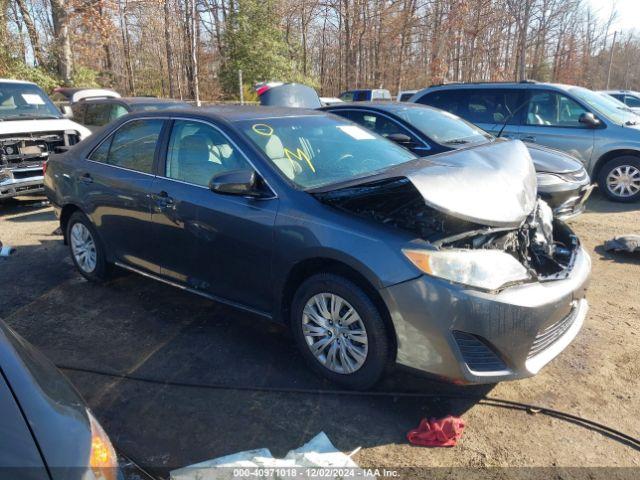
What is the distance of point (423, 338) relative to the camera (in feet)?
8.87

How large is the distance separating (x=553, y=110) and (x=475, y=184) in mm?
6283

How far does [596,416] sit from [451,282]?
48.3 inches

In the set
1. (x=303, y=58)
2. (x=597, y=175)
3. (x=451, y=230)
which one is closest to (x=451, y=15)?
(x=303, y=58)

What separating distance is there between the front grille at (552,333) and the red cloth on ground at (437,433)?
56 cm

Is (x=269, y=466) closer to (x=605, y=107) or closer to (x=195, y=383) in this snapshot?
(x=195, y=383)

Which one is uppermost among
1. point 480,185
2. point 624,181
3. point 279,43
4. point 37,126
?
point 279,43

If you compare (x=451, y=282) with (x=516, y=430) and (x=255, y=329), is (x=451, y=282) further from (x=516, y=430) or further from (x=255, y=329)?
(x=255, y=329)

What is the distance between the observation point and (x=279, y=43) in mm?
24797

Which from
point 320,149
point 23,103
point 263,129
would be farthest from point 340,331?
point 23,103

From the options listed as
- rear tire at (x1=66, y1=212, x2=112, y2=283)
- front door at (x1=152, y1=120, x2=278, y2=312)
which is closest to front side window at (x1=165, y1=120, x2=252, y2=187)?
front door at (x1=152, y1=120, x2=278, y2=312)

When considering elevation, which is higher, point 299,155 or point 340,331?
point 299,155

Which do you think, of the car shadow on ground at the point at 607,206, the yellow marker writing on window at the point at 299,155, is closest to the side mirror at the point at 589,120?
the car shadow on ground at the point at 607,206

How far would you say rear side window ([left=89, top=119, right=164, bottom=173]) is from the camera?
4066 mm

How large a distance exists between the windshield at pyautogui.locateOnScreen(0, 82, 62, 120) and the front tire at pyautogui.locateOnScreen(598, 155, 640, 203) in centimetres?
922
